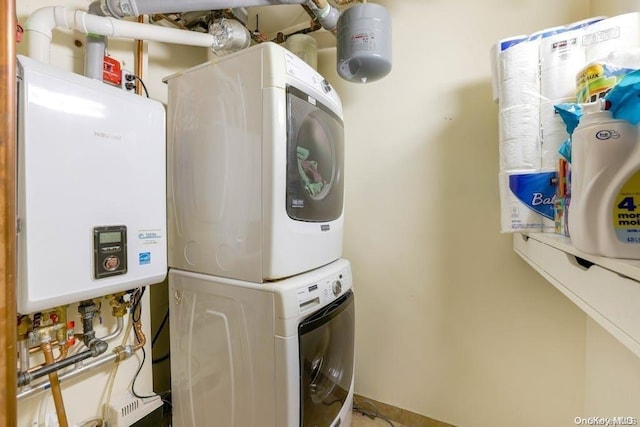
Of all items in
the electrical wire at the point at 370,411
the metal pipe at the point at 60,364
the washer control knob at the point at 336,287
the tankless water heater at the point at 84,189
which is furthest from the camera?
the electrical wire at the point at 370,411

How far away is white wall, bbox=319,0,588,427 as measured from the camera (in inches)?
52.3

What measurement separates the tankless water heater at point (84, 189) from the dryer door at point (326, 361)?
24.1 inches

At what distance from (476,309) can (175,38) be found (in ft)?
6.19

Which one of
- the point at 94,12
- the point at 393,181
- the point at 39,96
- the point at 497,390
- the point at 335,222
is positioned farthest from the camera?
the point at 393,181

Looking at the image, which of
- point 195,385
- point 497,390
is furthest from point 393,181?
point 195,385

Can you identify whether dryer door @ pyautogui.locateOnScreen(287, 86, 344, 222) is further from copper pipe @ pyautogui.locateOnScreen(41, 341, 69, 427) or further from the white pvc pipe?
copper pipe @ pyautogui.locateOnScreen(41, 341, 69, 427)

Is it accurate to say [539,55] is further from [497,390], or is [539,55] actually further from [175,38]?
[497,390]

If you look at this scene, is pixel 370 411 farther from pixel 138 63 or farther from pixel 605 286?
pixel 138 63

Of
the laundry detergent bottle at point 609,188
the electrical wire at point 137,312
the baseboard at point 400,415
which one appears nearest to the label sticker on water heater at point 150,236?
the electrical wire at point 137,312

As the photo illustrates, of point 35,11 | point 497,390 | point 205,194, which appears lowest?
point 497,390

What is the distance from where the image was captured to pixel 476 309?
143cm

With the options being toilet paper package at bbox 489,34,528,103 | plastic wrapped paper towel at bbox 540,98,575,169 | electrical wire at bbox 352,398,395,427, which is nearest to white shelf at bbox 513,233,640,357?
plastic wrapped paper towel at bbox 540,98,575,169

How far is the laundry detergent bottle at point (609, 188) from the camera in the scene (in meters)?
0.41

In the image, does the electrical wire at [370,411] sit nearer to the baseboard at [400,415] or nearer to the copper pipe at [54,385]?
the baseboard at [400,415]
